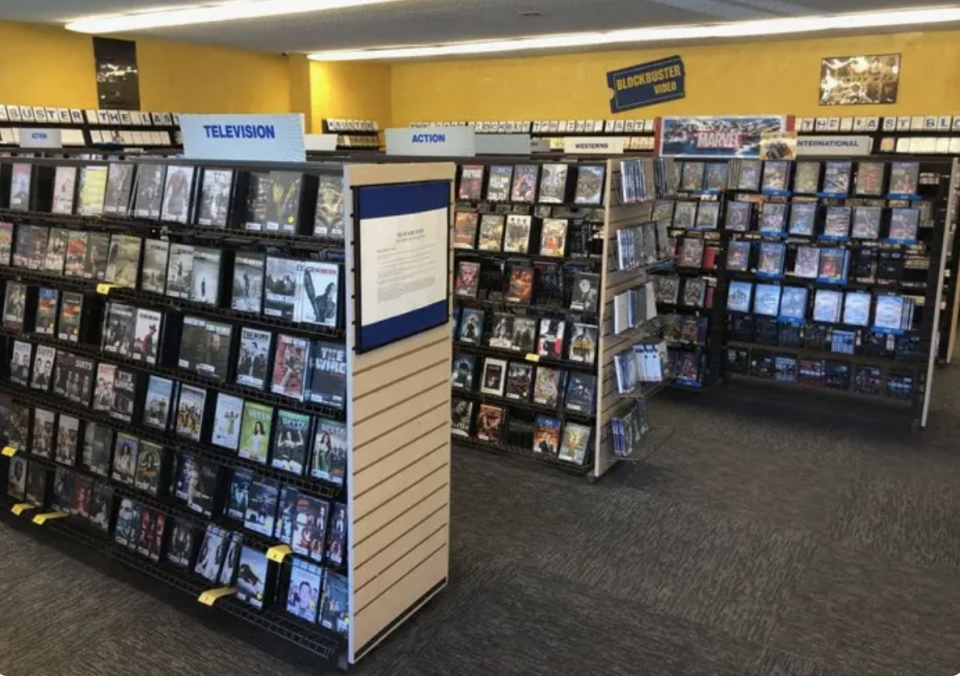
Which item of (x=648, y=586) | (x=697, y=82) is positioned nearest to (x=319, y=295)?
(x=648, y=586)

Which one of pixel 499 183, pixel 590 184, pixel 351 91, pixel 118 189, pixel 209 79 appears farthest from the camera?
pixel 351 91

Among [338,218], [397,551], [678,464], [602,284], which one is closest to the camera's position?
[338,218]

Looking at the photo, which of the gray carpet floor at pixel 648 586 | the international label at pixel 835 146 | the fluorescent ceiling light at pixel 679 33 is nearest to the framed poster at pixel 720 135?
the international label at pixel 835 146

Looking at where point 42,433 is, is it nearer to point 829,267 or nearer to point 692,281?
point 692,281

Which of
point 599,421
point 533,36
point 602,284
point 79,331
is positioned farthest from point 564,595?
point 533,36

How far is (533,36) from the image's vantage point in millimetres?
9664

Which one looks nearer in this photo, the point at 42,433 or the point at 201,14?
the point at 42,433

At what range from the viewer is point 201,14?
313 inches

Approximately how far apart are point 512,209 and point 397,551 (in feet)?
9.08

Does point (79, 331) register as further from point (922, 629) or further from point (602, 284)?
point (922, 629)

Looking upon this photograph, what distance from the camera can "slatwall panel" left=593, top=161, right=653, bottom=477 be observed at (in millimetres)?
4258

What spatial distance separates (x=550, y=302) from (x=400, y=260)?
2084mm

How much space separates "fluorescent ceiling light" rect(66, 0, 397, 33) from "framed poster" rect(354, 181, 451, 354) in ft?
16.3

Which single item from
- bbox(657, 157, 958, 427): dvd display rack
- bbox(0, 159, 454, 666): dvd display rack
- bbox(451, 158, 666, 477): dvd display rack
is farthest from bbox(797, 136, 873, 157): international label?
bbox(0, 159, 454, 666): dvd display rack
